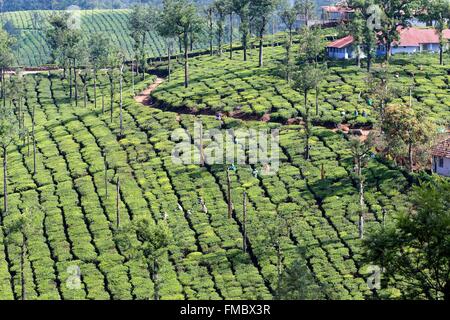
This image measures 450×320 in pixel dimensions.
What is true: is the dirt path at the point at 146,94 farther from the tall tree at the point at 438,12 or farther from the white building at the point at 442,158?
the white building at the point at 442,158

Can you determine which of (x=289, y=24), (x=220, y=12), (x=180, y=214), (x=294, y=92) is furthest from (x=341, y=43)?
(x=180, y=214)

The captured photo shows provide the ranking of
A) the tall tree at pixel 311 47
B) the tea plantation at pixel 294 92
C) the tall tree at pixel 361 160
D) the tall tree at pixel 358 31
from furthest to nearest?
the tall tree at pixel 358 31 → the tall tree at pixel 311 47 → the tea plantation at pixel 294 92 → the tall tree at pixel 361 160

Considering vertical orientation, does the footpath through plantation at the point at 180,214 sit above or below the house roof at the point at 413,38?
below

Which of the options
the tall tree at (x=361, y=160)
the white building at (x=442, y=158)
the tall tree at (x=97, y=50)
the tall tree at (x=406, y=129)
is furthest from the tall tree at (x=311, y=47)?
the white building at (x=442, y=158)

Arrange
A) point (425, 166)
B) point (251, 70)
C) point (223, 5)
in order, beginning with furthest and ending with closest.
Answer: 1. point (223, 5)
2. point (251, 70)
3. point (425, 166)

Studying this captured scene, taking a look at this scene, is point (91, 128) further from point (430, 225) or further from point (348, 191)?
point (430, 225)

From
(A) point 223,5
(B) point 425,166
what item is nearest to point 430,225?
(B) point 425,166

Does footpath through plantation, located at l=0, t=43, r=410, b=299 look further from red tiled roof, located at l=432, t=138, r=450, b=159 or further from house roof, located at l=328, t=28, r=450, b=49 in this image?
house roof, located at l=328, t=28, r=450, b=49

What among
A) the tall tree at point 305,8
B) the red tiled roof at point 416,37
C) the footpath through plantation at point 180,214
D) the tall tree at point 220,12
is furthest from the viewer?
the tall tree at point 305,8
